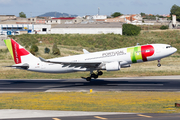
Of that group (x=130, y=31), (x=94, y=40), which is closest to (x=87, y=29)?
(x=94, y=40)

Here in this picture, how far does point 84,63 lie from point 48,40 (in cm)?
8590

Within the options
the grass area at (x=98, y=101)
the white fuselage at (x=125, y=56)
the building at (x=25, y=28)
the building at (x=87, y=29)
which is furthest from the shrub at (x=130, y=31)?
the grass area at (x=98, y=101)

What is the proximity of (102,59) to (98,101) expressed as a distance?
A: 44.6ft

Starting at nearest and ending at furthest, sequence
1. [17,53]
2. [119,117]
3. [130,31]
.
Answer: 1. [119,117]
2. [17,53]
3. [130,31]

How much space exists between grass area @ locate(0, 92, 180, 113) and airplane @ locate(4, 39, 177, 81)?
7.14 m

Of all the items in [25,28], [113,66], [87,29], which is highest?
[25,28]

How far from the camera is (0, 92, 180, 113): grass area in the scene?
24953mm

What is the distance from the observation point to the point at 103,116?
21.2 m

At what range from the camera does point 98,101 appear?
28875 mm

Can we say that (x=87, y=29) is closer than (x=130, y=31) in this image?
Yes

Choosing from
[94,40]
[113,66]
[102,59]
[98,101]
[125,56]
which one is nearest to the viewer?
[98,101]

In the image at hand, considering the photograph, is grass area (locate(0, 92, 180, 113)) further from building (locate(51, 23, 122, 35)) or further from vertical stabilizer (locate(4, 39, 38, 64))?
building (locate(51, 23, 122, 35))

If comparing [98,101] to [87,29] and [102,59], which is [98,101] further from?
[87,29]

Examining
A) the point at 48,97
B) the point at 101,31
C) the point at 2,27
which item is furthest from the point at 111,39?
the point at 48,97
